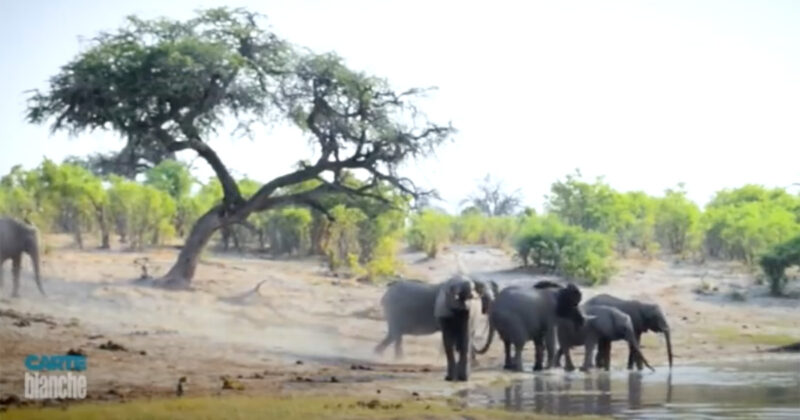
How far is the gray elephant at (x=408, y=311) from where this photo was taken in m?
19.4

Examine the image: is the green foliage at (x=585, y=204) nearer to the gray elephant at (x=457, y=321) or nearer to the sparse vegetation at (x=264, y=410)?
the gray elephant at (x=457, y=321)

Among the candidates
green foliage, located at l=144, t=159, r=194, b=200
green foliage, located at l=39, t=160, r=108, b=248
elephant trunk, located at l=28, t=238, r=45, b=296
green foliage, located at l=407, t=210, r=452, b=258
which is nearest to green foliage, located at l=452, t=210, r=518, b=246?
green foliage, located at l=407, t=210, r=452, b=258

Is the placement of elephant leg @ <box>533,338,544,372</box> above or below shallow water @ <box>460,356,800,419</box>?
above

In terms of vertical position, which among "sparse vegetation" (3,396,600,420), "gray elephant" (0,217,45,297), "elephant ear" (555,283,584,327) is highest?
"gray elephant" (0,217,45,297)

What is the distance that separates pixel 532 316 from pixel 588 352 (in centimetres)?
104

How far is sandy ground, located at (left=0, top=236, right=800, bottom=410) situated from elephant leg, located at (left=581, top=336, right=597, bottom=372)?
1183 millimetres

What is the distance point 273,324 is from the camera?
69.5ft

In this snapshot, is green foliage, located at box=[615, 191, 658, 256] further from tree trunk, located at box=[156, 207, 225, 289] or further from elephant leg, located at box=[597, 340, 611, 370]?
elephant leg, located at box=[597, 340, 611, 370]

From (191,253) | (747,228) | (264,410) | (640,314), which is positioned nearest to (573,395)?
(264,410)

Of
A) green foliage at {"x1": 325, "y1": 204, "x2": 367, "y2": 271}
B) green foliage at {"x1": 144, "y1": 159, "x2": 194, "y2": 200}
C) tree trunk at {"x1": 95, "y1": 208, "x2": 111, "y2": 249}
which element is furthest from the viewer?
green foliage at {"x1": 144, "y1": 159, "x2": 194, "y2": 200}

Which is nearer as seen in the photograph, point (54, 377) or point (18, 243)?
point (54, 377)

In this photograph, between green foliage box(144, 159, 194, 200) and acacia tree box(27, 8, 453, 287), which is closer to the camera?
acacia tree box(27, 8, 453, 287)

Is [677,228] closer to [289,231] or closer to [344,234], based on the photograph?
[344,234]

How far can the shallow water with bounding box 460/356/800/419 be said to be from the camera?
528 inches
